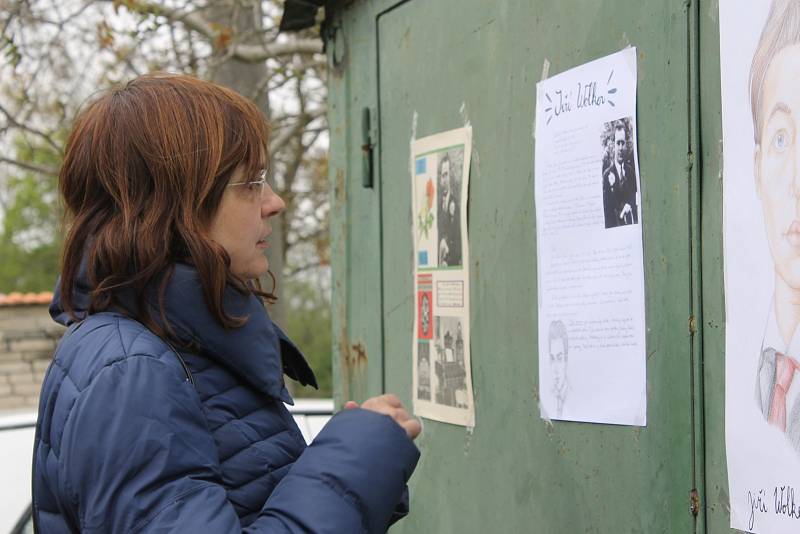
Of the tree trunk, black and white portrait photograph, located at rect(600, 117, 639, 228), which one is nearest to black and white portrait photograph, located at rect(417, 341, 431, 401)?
black and white portrait photograph, located at rect(600, 117, 639, 228)

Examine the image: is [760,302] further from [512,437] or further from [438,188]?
[438,188]

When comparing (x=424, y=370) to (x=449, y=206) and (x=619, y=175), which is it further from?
(x=619, y=175)

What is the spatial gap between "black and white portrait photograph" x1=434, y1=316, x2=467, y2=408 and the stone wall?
10497 millimetres

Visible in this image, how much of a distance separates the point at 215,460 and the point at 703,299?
84 centimetres

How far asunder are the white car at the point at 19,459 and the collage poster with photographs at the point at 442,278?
71 centimetres

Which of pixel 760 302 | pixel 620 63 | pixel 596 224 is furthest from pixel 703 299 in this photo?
pixel 620 63

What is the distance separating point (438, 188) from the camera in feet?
8.37

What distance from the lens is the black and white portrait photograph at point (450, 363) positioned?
245cm

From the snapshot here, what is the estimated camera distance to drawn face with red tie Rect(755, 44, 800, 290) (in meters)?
1.51

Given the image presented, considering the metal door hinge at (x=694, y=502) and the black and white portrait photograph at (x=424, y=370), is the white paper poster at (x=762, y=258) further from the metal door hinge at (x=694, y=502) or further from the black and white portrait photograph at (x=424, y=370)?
the black and white portrait photograph at (x=424, y=370)

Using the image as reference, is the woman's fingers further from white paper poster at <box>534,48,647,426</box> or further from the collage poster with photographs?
the collage poster with photographs

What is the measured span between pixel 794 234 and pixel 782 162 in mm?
115

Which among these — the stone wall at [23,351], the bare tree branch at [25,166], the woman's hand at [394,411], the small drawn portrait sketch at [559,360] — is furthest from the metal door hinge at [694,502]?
the stone wall at [23,351]

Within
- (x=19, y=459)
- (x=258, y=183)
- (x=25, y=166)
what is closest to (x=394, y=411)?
(x=258, y=183)
